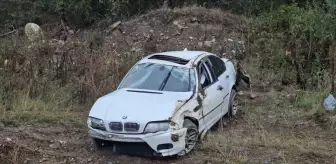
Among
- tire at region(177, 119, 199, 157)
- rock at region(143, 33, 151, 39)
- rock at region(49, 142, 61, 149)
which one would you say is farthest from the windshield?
rock at region(143, 33, 151, 39)

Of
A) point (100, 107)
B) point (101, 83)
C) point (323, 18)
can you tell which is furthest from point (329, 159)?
point (323, 18)

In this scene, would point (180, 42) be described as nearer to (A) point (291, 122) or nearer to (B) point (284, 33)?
(B) point (284, 33)

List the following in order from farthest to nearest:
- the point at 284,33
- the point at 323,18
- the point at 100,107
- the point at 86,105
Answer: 1. the point at 284,33
2. the point at 323,18
3. the point at 86,105
4. the point at 100,107

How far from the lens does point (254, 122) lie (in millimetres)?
9523

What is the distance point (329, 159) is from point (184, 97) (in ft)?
8.11

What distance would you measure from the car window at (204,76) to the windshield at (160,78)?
219 millimetres

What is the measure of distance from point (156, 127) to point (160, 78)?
1.48 m

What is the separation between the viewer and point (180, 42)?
17094mm

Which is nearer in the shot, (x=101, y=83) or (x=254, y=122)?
(x=254, y=122)

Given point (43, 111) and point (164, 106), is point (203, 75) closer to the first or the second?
point (164, 106)

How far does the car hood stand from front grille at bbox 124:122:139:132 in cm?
6

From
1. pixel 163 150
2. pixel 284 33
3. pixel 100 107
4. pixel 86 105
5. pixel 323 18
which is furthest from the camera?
pixel 284 33

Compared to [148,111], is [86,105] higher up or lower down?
lower down

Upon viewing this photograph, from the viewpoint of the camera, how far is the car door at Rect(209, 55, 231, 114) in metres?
9.28
